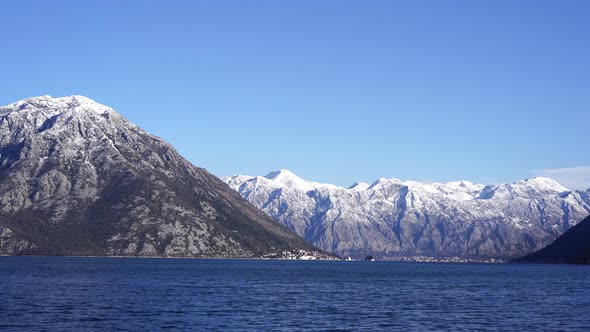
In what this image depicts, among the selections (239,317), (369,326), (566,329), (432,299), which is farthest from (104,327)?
(432,299)

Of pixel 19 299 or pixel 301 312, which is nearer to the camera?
pixel 301 312

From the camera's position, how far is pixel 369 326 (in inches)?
4557

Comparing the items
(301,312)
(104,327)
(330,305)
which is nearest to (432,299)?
(330,305)

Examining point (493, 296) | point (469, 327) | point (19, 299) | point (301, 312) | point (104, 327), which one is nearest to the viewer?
point (104, 327)

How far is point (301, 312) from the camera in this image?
134m

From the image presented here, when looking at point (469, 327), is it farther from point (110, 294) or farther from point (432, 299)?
point (110, 294)

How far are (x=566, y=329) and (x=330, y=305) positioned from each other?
47417mm

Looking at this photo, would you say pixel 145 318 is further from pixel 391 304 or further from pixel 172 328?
pixel 391 304

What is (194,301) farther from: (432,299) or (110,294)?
(432,299)

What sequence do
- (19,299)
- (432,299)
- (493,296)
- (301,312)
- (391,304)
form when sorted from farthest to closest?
(493,296) < (432,299) < (391,304) < (19,299) < (301,312)

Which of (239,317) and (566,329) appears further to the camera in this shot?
(239,317)

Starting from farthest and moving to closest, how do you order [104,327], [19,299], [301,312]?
[19,299], [301,312], [104,327]

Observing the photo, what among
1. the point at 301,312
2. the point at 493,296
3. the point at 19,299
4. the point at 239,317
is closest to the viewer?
the point at 239,317

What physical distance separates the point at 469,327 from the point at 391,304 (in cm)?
4015
